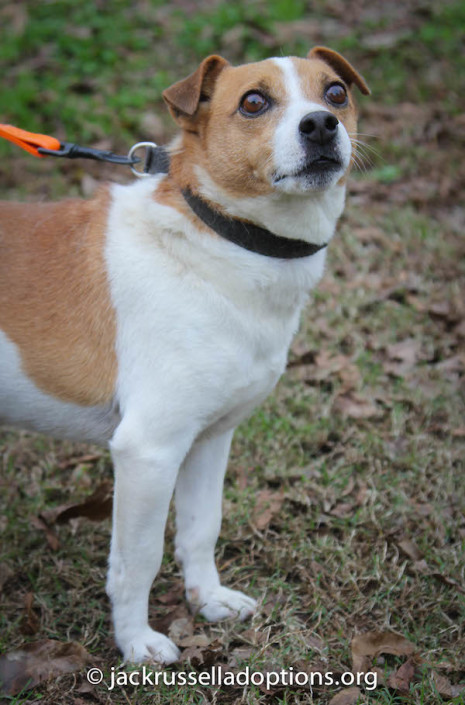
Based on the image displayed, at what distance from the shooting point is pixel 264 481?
3.69 m

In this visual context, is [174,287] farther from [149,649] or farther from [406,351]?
[406,351]

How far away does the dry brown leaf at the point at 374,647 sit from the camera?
2740mm

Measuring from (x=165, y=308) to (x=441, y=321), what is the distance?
9.42ft

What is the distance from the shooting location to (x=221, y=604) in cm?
302

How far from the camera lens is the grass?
9.57 ft

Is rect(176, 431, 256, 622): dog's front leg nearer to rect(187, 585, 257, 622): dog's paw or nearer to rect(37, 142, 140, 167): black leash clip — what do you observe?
rect(187, 585, 257, 622): dog's paw

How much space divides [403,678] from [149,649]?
0.97 meters

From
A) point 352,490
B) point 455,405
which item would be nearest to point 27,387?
point 352,490

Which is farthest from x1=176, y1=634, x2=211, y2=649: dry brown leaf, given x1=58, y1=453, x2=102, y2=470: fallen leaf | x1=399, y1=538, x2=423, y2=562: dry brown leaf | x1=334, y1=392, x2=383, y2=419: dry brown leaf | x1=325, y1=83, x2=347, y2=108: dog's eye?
x1=325, y1=83, x2=347, y2=108: dog's eye

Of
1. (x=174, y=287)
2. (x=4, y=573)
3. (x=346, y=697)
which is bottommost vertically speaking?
(x=4, y=573)

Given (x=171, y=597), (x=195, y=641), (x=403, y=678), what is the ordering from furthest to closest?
1. (x=171, y=597)
2. (x=195, y=641)
3. (x=403, y=678)

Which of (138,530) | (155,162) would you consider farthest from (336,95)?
(138,530)

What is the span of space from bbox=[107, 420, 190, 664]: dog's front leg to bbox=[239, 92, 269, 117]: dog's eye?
3.94 ft

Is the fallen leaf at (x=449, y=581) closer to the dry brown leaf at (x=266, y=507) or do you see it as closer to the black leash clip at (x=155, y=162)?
the dry brown leaf at (x=266, y=507)
